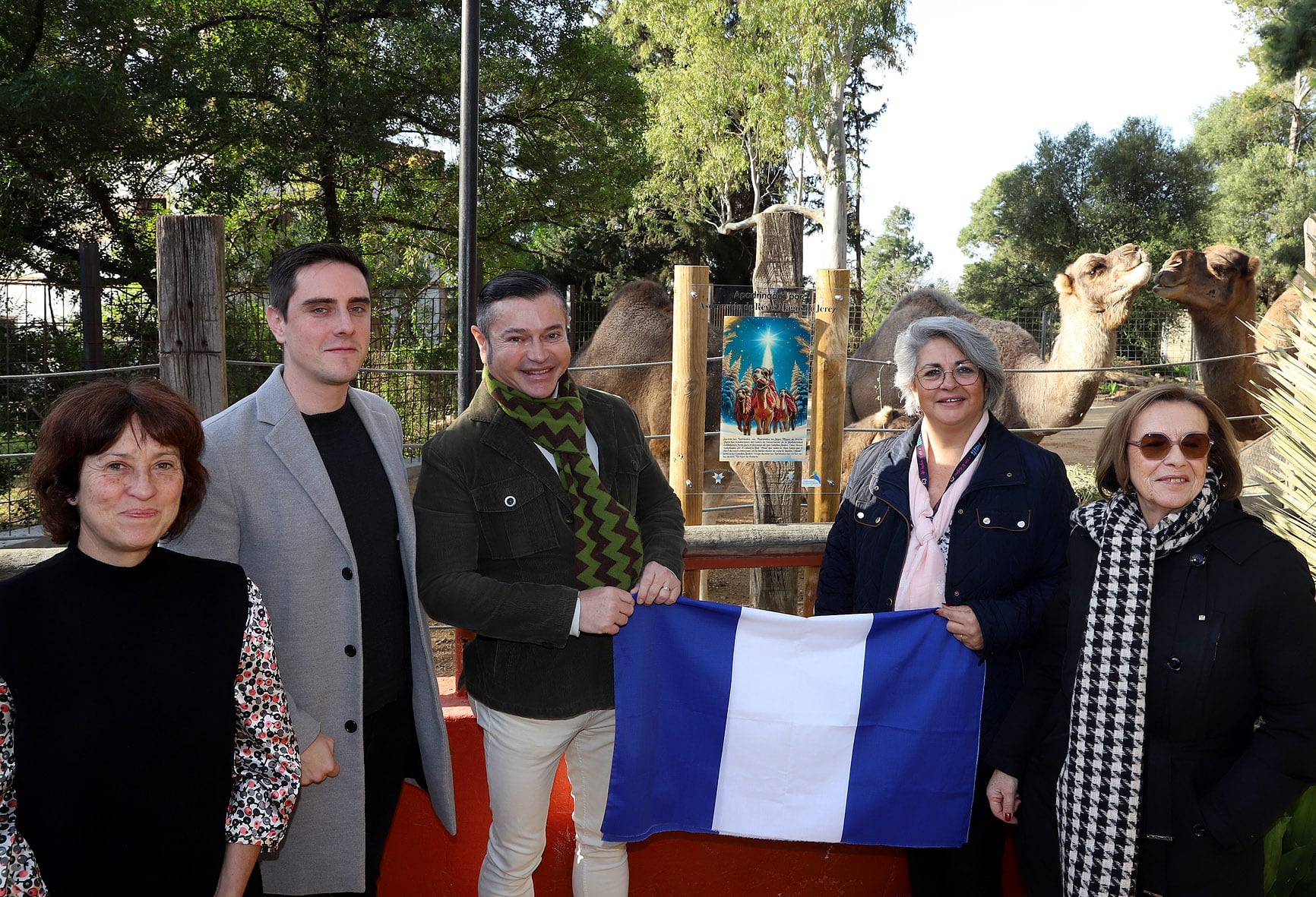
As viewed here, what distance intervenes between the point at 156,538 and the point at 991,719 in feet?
7.10

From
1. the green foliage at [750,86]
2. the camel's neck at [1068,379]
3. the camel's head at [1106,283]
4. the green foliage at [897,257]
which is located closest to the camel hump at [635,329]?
the camel's neck at [1068,379]

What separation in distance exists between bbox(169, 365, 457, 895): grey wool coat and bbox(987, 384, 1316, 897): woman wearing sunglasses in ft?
5.75

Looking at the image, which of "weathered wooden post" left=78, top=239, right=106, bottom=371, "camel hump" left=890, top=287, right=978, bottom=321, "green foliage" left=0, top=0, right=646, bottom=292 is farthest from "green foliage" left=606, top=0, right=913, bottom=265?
"weathered wooden post" left=78, top=239, right=106, bottom=371

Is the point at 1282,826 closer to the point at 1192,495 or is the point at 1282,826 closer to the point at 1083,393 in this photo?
the point at 1192,495

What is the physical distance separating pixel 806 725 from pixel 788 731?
56mm

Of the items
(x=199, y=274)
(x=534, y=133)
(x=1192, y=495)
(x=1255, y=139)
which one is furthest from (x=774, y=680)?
(x=1255, y=139)

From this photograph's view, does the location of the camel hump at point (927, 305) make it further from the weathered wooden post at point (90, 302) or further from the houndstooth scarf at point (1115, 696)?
the houndstooth scarf at point (1115, 696)

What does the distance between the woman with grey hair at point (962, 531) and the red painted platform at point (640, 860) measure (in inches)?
22.1

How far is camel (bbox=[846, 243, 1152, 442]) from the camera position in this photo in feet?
28.6

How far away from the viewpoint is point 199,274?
135 inches

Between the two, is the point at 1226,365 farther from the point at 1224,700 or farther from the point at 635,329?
the point at 1224,700

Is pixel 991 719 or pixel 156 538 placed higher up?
pixel 156 538

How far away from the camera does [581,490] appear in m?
2.66

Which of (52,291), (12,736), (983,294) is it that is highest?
(983,294)
